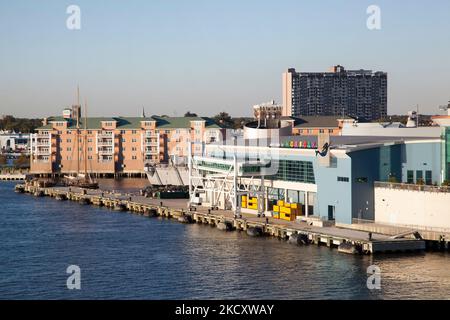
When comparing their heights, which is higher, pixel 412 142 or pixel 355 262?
pixel 412 142

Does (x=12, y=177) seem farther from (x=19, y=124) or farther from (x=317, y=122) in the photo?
(x=19, y=124)

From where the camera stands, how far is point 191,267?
32906 mm

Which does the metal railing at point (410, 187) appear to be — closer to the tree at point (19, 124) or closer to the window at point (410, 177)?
the window at point (410, 177)

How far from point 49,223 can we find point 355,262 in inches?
827

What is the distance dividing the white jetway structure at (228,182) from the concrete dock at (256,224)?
93 centimetres

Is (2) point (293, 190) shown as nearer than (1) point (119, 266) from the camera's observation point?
No

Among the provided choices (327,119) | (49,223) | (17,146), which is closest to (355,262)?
(49,223)

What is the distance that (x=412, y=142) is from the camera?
4144 centimetres

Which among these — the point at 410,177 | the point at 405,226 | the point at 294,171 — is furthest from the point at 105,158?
the point at 405,226

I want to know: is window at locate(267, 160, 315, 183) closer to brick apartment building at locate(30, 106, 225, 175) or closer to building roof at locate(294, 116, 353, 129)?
building roof at locate(294, 116, 353, 129)

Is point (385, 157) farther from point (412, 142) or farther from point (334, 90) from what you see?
point (334, 90)

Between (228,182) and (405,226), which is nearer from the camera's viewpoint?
(405,226)

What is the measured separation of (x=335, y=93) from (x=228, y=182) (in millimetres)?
106284
